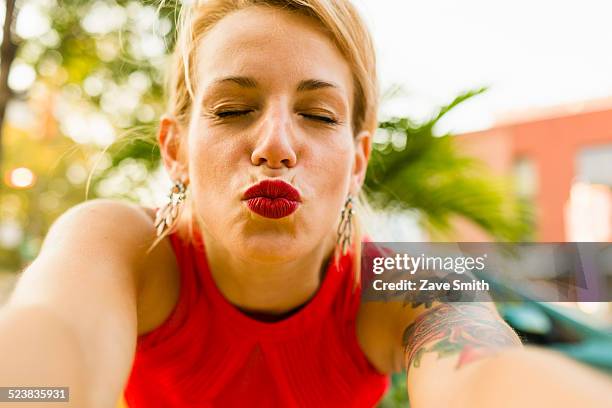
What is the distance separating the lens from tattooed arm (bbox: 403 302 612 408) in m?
0.54

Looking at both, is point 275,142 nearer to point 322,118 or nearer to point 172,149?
point 322,118

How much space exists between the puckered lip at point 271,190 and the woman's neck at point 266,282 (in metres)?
0.17

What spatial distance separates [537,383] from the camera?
21.6 inches

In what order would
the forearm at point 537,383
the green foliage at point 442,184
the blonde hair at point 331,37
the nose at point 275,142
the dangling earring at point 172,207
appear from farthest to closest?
the green foliage at point 442,184
the dangling earring at point 172,207
the blonde hair at point 331,37
the nose at point 275,142
the forearm at point 537,383

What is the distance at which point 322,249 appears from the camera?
42.1 inches

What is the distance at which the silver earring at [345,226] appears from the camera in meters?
1.10

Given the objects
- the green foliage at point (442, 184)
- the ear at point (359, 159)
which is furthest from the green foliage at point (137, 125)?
the ear at point (359, 159)

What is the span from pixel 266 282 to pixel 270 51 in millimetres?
376

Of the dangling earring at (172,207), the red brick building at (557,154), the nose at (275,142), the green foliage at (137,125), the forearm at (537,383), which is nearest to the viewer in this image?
the forearm at (537,383)

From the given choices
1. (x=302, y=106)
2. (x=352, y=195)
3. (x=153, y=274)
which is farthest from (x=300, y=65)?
(x=153, y=274)

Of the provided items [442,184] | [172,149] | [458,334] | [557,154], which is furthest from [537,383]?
[557,154]

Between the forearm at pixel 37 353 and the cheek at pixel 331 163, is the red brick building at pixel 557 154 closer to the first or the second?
the cheek at pixel 331 163

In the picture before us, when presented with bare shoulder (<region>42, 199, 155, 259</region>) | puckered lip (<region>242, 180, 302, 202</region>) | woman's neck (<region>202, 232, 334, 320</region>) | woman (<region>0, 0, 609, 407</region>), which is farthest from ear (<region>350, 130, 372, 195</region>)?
bare shoulder (<region>42, 199, 155, 259</region>)

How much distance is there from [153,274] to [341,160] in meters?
0.36
